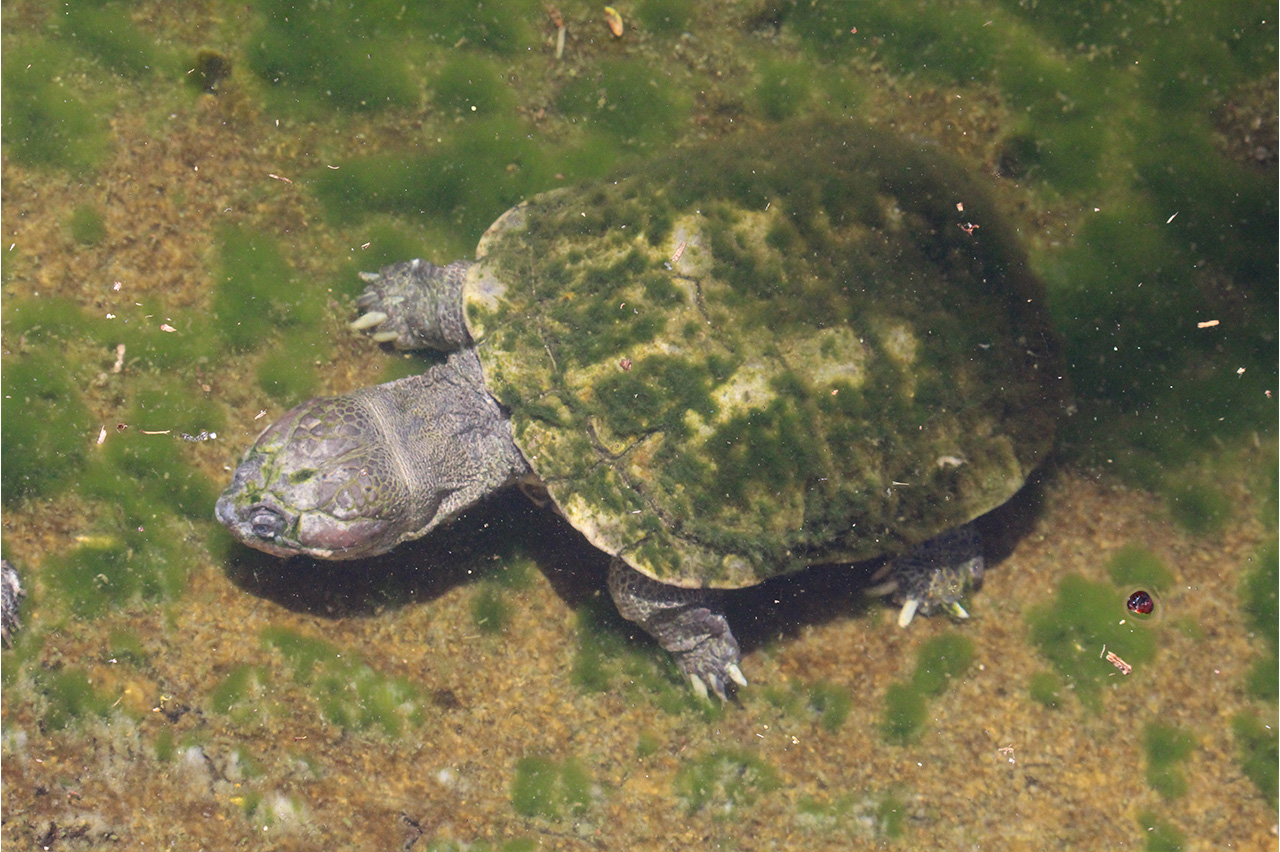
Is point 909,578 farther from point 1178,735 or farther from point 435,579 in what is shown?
point 435,579

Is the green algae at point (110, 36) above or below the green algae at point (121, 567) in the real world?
above

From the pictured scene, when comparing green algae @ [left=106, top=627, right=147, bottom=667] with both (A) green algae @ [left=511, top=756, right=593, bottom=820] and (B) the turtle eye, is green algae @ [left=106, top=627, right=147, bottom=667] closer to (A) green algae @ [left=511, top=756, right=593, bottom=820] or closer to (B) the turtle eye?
(B) the turtle eye

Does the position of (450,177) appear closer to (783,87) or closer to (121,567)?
(783,87)

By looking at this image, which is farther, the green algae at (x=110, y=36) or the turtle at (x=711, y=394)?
the green algae at (x=110, y=36)

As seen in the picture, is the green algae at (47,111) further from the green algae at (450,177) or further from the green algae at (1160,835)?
the green algae at (1160,835)

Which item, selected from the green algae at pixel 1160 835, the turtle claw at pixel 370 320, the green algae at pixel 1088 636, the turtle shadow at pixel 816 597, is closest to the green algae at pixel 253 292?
the turtle claw at pixel 370 320

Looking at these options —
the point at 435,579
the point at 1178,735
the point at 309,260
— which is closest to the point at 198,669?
the point at 435,579

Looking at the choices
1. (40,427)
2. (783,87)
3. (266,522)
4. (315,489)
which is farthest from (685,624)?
(40,427)
